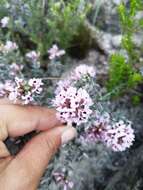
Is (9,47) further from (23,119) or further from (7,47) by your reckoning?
(23,119)

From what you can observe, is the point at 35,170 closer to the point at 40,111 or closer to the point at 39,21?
the point at 40,111

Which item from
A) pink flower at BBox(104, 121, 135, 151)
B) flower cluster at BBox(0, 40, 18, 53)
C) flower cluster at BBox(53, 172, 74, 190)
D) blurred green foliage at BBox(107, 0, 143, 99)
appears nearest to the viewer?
pink flower at BBox(104, 121, 135, 151)

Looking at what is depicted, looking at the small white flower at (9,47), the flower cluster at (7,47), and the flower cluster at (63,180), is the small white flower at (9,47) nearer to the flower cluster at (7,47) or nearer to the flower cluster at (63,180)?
the flower cluster at (7,47)

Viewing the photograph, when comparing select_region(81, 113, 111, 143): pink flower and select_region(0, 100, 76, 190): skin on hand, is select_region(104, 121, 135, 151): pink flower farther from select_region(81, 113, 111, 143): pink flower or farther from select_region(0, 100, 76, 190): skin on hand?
select_region(0, 100, 76, 190): skin on hand

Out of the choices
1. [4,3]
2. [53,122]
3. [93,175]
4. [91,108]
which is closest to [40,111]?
[53,122]

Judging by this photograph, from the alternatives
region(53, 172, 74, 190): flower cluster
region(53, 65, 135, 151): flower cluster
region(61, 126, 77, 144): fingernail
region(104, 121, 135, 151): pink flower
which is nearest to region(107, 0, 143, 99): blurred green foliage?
region(53, 65, 135, 151): flower cluster

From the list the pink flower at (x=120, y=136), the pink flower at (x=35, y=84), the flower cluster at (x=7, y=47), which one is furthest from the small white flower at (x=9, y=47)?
the pink flower at (x=120, y=136)
